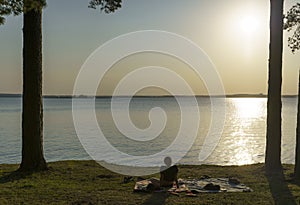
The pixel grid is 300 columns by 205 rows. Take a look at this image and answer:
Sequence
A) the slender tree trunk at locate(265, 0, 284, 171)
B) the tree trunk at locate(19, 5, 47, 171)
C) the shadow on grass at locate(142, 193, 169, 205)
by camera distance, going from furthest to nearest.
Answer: the slender tree trunk at locate(265, 0, 284, 171)
the tree trunk at locate(19, 5, 47, 171)
the shadow on grass at locate(142, 193, 169, 205)

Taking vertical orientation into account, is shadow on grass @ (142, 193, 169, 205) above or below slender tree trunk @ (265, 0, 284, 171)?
below

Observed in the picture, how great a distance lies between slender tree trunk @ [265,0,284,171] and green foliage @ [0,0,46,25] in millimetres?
6727

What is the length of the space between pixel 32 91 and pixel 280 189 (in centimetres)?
725

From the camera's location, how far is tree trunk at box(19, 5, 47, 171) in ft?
39.0

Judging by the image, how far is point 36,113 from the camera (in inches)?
475

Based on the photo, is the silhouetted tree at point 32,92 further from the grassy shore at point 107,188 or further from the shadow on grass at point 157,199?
the shadow on grass at point 157,199

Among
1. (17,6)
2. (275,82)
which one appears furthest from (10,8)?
(275,82)

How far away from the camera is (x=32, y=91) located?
12.0 metres

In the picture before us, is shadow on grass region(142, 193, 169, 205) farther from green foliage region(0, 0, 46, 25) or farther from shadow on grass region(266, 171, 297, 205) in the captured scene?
green foliage region(0, 0, 46, 25)

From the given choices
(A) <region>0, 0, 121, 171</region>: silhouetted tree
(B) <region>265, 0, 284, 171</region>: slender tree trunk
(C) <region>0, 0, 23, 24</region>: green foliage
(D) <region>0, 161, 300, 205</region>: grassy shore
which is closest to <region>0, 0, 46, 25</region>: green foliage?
(C) <region>0, 0, 23, 24</region>: green foliage

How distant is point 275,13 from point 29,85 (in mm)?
7566

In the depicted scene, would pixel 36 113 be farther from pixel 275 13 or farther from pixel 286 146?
pixel 286 146

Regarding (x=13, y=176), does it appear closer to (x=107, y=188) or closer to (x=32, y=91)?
(x=32, y=91)

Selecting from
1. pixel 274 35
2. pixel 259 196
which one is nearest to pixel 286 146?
pixel 274 35
